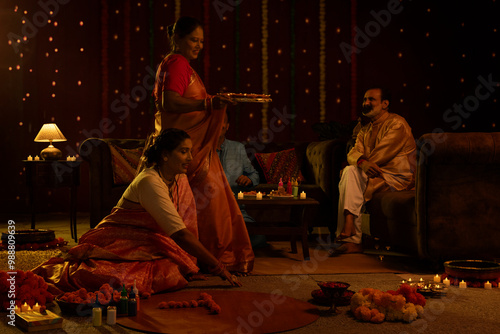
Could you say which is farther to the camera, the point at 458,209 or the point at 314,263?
the point at 314,263

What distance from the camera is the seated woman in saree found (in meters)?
2.88

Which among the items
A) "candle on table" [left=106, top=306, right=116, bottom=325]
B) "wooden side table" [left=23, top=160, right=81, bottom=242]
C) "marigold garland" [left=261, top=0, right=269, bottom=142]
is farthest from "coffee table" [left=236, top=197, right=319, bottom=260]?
"marigold garland" [left=261, top=0, right=269, bottom=142]

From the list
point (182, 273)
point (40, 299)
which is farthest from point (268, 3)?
point (40, 299)

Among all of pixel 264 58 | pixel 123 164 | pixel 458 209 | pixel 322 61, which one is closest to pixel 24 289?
pixel 458 209

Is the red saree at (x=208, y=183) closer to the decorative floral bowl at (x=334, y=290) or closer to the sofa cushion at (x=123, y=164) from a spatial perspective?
the decorative floral bowl at (x=334, y=290)

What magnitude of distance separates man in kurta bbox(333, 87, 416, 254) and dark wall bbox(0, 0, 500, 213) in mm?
2599

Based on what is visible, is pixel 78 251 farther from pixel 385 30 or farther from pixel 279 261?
pixel 385 30

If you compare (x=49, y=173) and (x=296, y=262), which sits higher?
(x=49, y=173)

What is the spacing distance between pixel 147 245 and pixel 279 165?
284cm

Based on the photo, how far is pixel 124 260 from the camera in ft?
9.80

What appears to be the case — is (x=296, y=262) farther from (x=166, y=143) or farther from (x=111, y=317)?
(x=111, y=317)

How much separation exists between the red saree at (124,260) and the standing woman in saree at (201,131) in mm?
426

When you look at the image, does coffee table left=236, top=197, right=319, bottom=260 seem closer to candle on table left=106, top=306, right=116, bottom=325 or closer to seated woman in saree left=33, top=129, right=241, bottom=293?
seated woman in saree left=33, top=129, right=241, bottom=293

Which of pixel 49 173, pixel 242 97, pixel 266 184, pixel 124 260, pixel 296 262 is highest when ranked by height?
pixel 242 97
